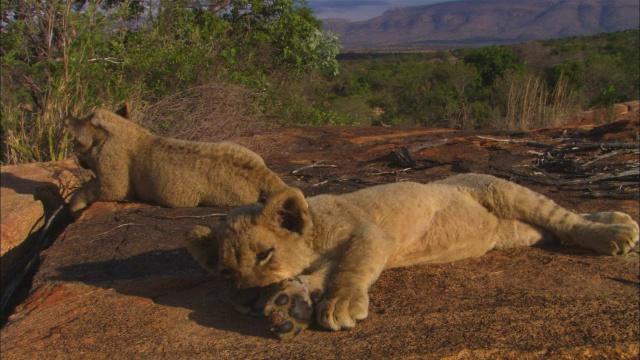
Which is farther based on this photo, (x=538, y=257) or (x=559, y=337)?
(x=538, y=257)

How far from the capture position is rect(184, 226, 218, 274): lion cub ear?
140 inches

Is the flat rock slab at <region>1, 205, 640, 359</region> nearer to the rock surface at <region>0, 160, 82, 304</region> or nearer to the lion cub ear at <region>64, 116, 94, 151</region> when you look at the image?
the rock surface at <region>0, 160, 82, 304</region>

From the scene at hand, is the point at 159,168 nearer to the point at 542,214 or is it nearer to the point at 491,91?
the point at 542,214

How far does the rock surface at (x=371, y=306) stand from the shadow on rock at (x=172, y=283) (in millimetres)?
13

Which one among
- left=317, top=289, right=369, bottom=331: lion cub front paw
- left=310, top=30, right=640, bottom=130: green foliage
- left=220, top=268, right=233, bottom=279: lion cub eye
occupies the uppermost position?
left=220, top=268, right=233, bottom=279: lion cub eye

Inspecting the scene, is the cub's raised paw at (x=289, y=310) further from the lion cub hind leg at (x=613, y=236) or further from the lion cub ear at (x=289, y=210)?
the lion cub hind leg at (x=613, y=236)

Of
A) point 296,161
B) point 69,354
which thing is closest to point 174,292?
point 69,354

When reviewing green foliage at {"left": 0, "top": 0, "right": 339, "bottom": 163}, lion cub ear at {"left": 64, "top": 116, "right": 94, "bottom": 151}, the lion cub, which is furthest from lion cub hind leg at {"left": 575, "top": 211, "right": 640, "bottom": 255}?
green foliage at {"left": 0, "top": 0, "right": 339, "bottom": 163}

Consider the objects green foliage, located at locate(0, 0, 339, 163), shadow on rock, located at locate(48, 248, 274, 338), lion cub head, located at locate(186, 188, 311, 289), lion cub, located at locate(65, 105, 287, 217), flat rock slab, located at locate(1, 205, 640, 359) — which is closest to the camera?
flat rock slab, located at locate(1, 205, 640, 359)

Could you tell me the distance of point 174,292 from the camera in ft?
13.9

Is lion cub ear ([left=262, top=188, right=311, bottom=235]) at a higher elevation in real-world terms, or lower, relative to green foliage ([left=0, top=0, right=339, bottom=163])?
lower

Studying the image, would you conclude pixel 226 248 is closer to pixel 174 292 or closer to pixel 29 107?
pixel 174 292

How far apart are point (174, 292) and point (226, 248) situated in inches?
45.8

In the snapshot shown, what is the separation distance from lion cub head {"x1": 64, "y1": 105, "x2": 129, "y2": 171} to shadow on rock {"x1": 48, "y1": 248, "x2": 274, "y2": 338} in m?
3.10
